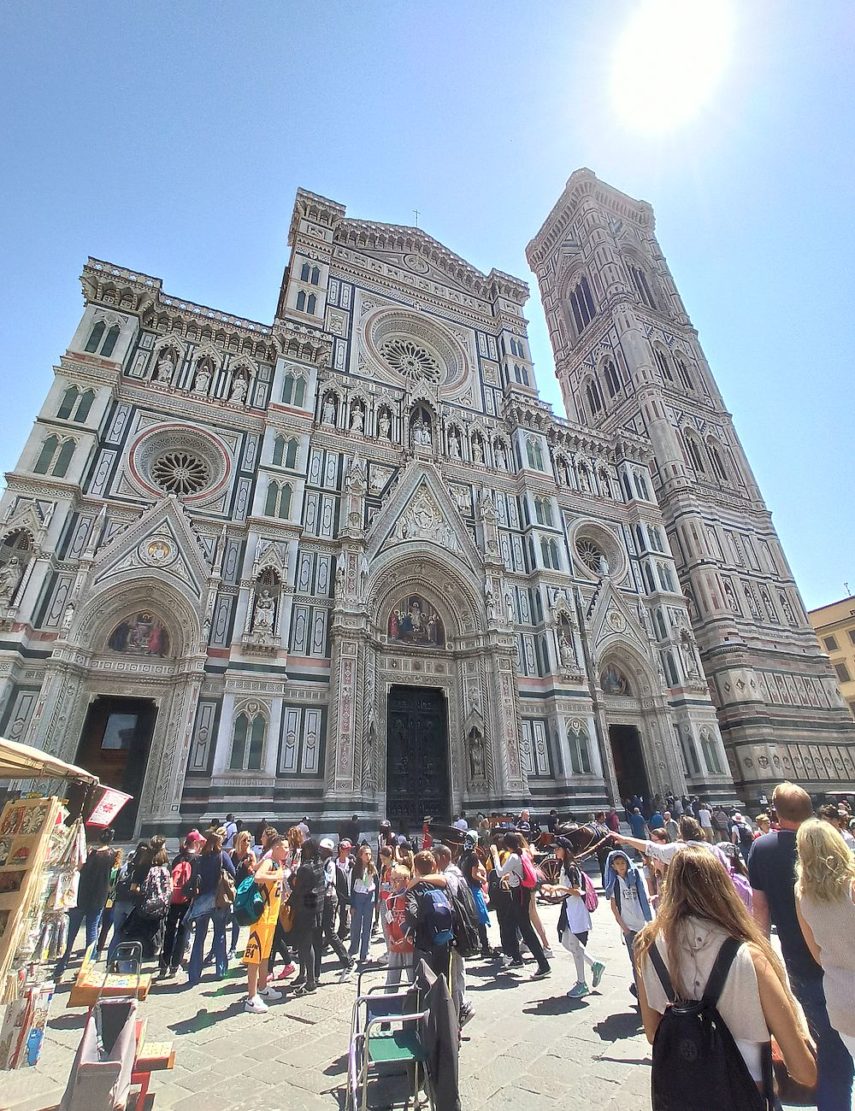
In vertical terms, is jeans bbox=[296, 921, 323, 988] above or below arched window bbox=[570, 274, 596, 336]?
below

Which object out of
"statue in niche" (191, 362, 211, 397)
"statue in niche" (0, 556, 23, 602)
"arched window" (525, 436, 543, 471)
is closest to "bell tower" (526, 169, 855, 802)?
"arched window" (525, 436, 543, 471)

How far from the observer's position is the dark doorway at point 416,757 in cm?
1572

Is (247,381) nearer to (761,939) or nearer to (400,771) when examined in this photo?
(400,771)

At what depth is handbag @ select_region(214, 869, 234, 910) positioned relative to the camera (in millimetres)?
6496

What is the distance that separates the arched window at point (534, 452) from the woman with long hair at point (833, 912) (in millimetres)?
20952

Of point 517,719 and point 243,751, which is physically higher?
point 517,719

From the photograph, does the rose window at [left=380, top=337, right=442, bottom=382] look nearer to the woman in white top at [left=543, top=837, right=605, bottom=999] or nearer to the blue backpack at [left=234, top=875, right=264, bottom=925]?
the blue backpack at [left=234, top=875, right=264, bottom=925]

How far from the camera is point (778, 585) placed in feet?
89.4

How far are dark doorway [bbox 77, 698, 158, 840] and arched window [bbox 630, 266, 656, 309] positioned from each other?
126 feet

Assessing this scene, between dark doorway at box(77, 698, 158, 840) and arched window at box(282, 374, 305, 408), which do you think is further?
arched window at box(282, 374, 305, 408)

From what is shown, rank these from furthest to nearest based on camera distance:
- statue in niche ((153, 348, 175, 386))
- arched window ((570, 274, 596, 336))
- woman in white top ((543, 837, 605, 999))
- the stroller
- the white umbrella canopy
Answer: arched window ((570, 274, 596, 336)) < statue in niche ((153, 348, 175, 386)) < woman in white top ((543, 837, 605, 999)) < the white umbrella canopy < the stroller

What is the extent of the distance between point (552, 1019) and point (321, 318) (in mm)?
22222

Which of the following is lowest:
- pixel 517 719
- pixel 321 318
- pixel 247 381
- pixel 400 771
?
pixel 400 771

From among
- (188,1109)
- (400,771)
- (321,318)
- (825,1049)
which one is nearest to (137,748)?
(400,771)
